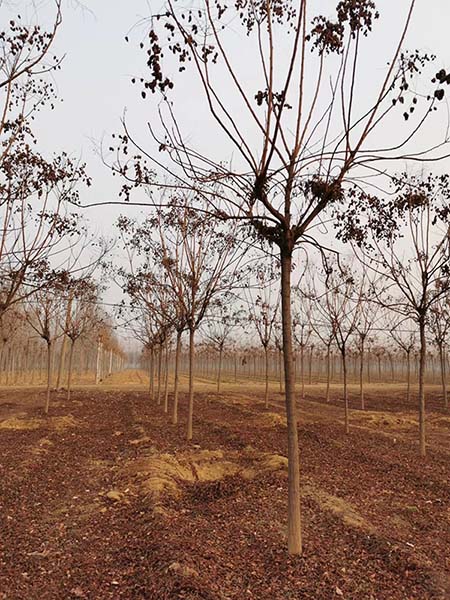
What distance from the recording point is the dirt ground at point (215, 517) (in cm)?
416

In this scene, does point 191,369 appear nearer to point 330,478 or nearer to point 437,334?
point 330,478

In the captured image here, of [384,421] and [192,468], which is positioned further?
[384,421]

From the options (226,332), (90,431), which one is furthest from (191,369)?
(226,332)

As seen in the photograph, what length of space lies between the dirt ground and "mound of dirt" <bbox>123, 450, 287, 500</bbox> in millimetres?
37

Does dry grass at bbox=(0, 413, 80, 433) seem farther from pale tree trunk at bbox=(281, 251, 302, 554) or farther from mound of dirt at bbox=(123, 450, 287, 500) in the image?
pale tree trunk at bbox=(281, 251, 302, 554)

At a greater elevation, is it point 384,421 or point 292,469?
point 292,469

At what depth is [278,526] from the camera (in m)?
5.44

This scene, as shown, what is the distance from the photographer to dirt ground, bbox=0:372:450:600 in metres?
4.16

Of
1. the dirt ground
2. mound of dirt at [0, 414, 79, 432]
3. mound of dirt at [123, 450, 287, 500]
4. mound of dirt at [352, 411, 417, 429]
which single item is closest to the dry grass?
mound of dirt at [0, 414, 79, 432]

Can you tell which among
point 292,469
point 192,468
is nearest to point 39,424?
point 192,468

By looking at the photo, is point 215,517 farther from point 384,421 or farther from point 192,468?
point 384,421

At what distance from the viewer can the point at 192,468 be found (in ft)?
28.4

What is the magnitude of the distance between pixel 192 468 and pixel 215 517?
2941 millimetres

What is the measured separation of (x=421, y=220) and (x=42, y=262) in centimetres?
727
